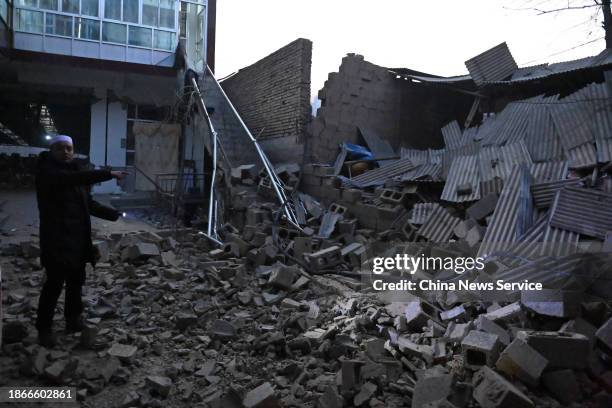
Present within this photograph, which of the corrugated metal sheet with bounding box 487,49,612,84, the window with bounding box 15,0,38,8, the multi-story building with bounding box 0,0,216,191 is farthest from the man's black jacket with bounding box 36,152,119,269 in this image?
the window with bounding box 15,0,38,8

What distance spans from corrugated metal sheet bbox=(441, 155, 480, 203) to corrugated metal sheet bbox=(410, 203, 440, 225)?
0.93 ft

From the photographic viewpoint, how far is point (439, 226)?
688 cm

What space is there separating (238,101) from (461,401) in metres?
13.1

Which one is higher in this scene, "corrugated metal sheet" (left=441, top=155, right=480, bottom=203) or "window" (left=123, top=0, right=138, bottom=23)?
"window" (left=123, top=0, right=138, bottom=23)

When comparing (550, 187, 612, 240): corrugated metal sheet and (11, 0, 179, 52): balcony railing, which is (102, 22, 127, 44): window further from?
(550, 187, 612, 240): corrugated metal sheet

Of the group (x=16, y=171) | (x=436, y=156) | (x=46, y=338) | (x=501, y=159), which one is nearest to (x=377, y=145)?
(x=436, y=156)

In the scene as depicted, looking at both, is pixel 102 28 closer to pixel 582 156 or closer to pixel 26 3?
pixel 26 3

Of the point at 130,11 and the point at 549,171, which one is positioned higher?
the point at 130,11

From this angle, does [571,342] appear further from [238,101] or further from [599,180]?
[238,101]

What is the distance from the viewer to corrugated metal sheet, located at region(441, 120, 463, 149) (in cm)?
1005

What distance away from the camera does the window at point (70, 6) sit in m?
13.5

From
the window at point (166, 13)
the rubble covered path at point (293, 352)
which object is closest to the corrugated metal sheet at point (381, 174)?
the rubble covered path at point (293, 352)

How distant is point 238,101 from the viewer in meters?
14.6

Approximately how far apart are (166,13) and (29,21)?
414 cm
